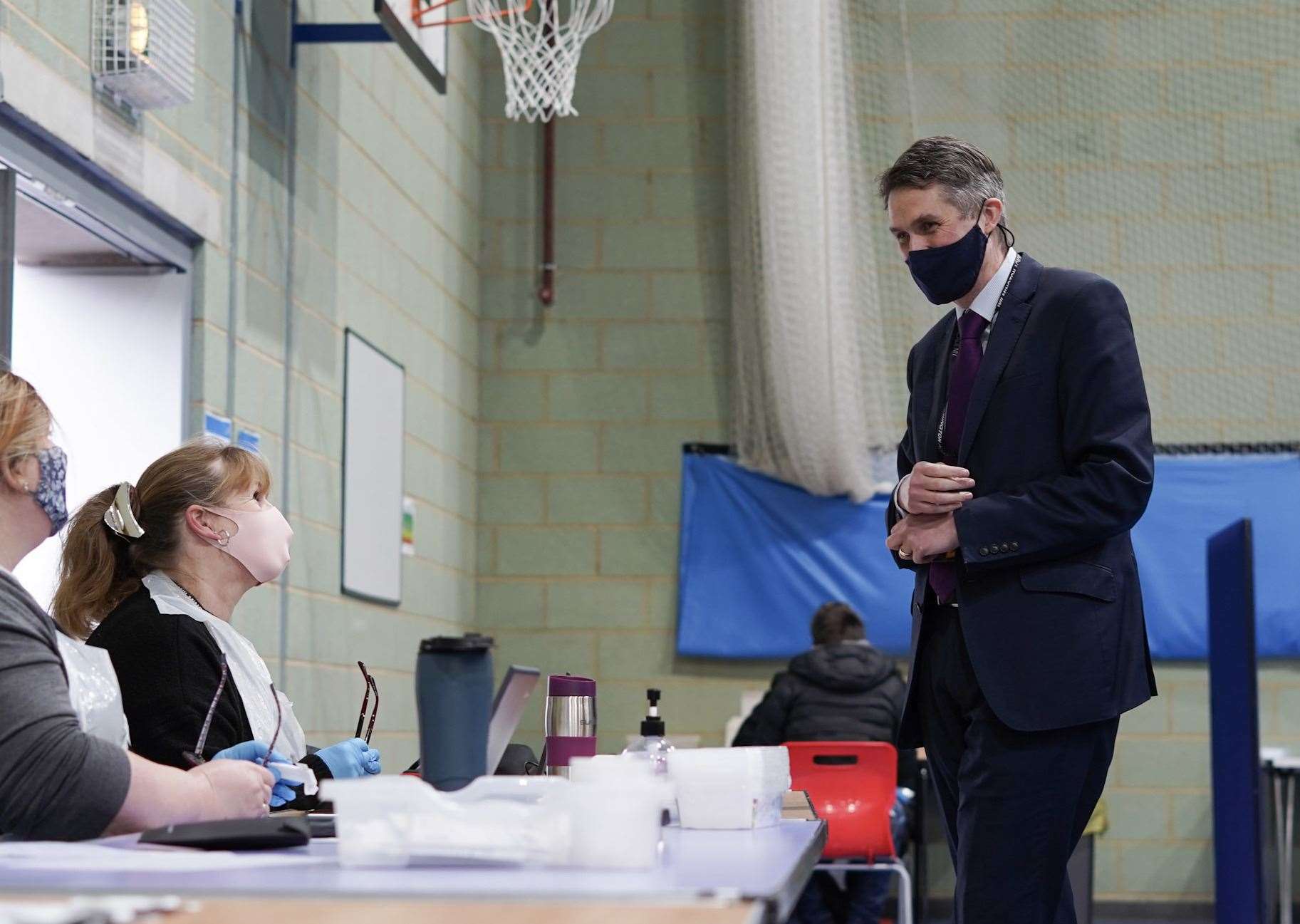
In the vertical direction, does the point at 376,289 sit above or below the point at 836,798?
above

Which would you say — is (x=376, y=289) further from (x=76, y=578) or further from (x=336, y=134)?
(x=76, y=578)

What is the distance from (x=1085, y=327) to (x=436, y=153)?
4.50 metres

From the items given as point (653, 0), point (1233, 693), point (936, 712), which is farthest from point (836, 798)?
point (653, 0)

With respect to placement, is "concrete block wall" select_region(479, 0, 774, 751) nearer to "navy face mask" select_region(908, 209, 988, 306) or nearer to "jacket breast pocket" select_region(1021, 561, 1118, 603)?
"navy face mask" select_region(908, 209, 988, 306)

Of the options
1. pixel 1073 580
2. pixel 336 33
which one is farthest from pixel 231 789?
pixel 336 33

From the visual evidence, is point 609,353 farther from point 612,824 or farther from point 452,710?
point 612,824

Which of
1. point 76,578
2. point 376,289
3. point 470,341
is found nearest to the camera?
point 76,578

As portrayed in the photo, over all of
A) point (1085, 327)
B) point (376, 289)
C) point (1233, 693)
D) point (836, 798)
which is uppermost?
point (376, 289)

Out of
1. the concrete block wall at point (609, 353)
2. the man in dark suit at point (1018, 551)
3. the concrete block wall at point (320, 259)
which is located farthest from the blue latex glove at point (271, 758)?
the concrete block wall at point (609, 353)

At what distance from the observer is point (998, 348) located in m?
2.09

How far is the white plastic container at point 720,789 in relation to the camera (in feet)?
5.39

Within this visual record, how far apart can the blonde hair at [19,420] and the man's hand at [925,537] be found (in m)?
1.07

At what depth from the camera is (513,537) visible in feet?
22.5

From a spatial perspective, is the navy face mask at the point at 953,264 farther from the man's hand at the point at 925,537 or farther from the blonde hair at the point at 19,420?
the blonde hair at the point at 19,420
